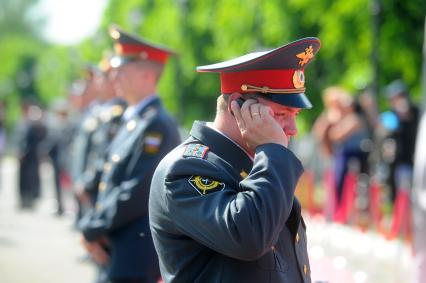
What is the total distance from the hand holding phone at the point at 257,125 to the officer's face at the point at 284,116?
0.05 meters

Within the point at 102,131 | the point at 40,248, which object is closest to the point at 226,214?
the point at 102,131

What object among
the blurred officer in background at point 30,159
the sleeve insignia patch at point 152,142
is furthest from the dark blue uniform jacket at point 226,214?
the blurred officer in background at point 30,159

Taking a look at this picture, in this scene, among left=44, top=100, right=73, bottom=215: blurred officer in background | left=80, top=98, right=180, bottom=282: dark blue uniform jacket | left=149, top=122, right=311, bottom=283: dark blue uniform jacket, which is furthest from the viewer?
left=44, top=100, right=73, bottom=215: blurred officer in background

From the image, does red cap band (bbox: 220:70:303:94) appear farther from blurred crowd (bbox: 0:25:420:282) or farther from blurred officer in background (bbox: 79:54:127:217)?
blurred crowd (bbox: 0:25:420:282)

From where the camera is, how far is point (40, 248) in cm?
1188

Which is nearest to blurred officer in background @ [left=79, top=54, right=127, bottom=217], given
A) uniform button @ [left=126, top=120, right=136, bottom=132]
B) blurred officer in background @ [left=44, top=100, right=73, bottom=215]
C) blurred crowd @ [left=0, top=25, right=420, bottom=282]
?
blurred crowd @ [left=0, top=25, right=420, bottom=282]

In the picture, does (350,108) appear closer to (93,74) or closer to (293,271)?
(93,74)

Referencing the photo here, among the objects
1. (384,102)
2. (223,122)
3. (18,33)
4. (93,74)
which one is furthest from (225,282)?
(18,33)

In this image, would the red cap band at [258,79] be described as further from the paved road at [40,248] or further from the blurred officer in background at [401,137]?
the blurred officer in background at [401,137]

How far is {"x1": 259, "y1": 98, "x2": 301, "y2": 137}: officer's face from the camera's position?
3102 millimetres

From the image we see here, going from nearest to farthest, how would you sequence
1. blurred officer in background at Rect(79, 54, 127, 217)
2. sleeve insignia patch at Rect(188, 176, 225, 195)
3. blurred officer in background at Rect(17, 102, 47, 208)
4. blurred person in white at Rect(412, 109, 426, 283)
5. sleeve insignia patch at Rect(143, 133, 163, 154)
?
1. sleeve insignia patch at Rect(188, 176, 225, 195)
2. blurred person in white at Rect(412, 109, 426, 283)
3. sleeve insignia patch at Rect(143, 133, 163, 154)
4. blurred officer in background at Rect(79, 54, 127, 217)
5. blurred officer in background at Rect(17, 102, 47, 208)

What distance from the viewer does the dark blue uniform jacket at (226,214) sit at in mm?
2814

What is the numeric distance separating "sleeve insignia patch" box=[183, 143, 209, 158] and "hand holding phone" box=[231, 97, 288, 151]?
150 millimetres

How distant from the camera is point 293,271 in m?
3.10
